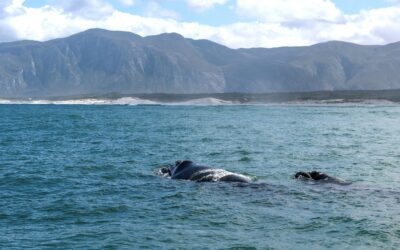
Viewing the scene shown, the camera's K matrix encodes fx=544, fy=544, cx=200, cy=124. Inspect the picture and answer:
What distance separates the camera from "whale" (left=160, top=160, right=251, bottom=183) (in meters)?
27.3

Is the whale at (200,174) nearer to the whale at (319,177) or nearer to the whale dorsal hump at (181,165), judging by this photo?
the whale dorsal hump at (181,165)

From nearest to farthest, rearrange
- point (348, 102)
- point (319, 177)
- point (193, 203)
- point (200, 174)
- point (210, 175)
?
point (193, 203)
point (319, 177)
point (210, 175)
point (200, 174)
point (348, 102)

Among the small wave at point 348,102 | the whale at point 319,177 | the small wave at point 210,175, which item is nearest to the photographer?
the whale at point 319,177

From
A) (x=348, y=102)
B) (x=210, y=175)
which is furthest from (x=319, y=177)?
(x=348, y=102)

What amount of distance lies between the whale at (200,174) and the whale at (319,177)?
2949 mm

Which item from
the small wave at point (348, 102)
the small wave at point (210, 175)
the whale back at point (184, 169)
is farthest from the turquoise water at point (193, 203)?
the small wave at point (348, 102)

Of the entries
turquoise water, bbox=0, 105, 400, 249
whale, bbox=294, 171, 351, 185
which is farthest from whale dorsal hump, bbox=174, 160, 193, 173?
whale, bbox=294, 171, 351, 185

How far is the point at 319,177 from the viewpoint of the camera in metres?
27.6

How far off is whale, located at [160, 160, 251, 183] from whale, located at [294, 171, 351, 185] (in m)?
2.95

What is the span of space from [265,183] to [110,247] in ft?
39.2

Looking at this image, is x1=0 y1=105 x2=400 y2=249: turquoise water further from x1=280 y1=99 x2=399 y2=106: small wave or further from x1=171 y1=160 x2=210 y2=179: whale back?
x1=280 y1=99 x2=399 y2=106: small wave

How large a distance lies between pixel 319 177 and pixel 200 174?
6063mm

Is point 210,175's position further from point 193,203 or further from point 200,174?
point 193,203

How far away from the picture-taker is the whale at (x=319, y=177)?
2680 centimetres
